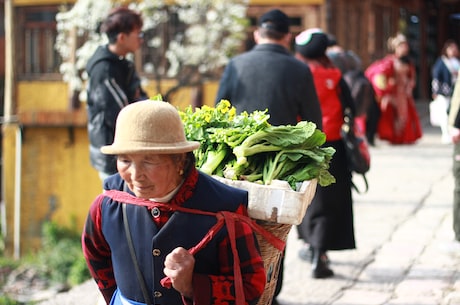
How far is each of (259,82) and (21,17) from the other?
1176cm

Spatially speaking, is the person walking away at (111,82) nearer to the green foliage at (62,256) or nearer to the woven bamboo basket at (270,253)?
the woven bamboo basket at (270,253)

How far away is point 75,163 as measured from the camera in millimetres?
13805

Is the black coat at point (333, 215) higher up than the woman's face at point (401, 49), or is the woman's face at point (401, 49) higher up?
the woman's face at point (401, 49)

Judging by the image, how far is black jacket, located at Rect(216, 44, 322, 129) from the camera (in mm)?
5398

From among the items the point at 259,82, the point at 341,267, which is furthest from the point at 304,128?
the point at 341,267

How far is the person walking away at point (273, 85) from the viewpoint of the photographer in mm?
5398

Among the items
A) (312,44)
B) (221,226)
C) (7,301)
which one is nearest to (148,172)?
(221,226)

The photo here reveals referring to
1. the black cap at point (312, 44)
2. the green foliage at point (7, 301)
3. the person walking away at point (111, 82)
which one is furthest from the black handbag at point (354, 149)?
the green foliage at point (7, 301)

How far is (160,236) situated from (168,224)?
0.17 feet

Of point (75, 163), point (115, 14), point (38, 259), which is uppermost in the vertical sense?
point (115, 14)

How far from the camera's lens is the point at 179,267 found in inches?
112

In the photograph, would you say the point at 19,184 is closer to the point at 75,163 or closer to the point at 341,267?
the point at 75,163

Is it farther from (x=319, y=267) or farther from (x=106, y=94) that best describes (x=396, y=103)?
(x=106, y=94)

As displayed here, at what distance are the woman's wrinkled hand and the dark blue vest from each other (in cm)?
10
